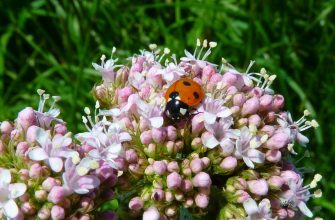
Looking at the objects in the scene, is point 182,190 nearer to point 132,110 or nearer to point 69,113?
point 132,110

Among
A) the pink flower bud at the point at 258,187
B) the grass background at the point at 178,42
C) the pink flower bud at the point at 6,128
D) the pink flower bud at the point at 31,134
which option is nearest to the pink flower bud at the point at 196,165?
the pink flower bud at the point at 258,187

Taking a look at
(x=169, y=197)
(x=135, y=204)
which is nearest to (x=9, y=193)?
(x=135, y=204)

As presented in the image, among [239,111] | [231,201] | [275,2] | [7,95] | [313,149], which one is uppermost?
[239,111]

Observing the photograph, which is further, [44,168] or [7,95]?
[7,95]

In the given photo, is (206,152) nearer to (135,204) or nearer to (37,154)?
(135,204)

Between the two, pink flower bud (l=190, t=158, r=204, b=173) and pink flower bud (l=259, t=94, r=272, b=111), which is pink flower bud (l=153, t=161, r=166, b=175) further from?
pink flower bud (l=259, t=94, r=272, b=111)

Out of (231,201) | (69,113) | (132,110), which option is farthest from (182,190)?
(69,113)
